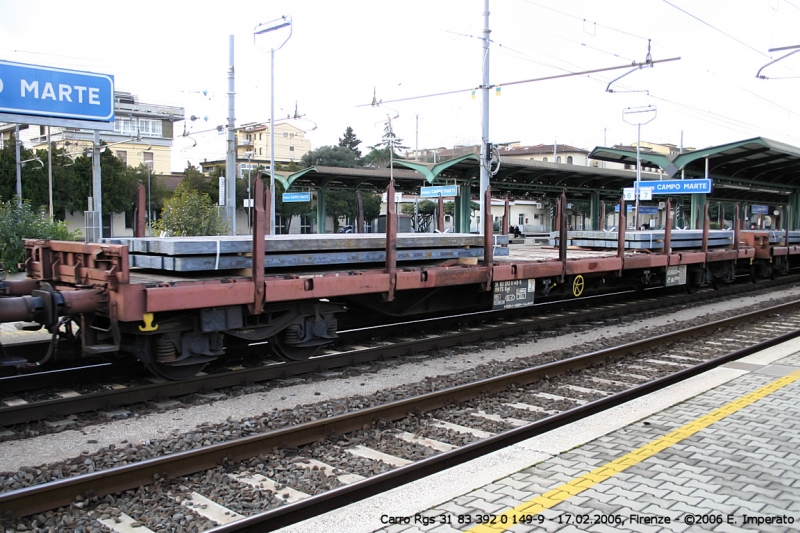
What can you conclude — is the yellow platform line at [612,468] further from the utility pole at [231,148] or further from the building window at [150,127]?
the building window at [150,127]

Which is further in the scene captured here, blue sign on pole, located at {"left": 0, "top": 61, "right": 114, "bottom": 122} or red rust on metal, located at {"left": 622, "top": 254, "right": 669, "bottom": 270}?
red rust on metal, located at {"left": 622, "top": 254, "right": 669, "bottom": 270}

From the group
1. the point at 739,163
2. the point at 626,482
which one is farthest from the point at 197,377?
the point at 739,163

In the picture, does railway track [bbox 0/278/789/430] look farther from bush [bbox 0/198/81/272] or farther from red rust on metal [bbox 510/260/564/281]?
bush [bbox 0/198/81/272]

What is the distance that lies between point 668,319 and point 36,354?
11.3 m

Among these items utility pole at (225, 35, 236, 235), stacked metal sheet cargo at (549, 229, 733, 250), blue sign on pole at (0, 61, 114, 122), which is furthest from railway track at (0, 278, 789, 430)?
utility pole at (225, 35, 236, 235)

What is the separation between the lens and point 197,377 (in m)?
7.41

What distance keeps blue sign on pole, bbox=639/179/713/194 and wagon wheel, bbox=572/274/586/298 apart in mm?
16753

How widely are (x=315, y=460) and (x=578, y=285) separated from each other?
8.45m

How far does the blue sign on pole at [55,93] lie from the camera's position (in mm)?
8547

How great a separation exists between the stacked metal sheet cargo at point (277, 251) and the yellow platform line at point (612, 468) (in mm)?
4603

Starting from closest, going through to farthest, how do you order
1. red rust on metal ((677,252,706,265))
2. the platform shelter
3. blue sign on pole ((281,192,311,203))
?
1. red rust on metal ((677,252,706,265))
2. the platform shelter
3. blue sign on pole ((281,192,311,203))

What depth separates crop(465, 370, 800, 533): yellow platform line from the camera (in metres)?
3.88

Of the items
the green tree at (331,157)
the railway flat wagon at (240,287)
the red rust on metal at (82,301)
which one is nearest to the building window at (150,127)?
the green tree at (331,157)

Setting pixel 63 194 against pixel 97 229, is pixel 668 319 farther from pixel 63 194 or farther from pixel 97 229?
pixel 63 194
